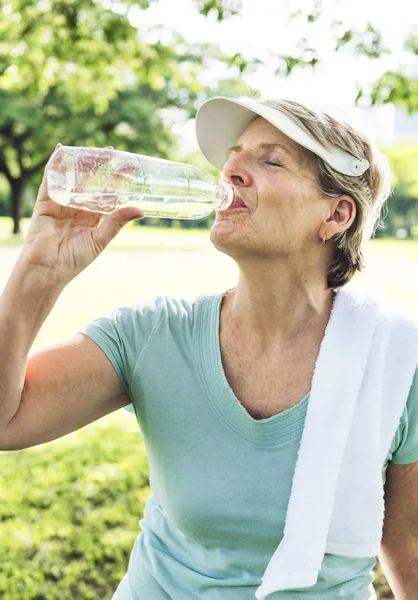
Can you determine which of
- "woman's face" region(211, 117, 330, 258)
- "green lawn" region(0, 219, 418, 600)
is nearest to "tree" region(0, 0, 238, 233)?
"green lawn" region(0, 219, 418, 600)

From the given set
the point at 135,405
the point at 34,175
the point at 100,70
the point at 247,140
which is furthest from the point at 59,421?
the point at 34,175

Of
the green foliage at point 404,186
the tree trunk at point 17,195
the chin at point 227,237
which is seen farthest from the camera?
the green foliage at point 404,186

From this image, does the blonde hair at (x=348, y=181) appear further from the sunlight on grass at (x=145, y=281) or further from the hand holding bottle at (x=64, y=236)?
the sunlight on grass at (x=145, y=281)

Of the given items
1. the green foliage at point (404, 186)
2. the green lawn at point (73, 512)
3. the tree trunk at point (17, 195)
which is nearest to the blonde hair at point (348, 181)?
the green lawn at point (73, 512)

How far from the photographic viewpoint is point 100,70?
307 inches

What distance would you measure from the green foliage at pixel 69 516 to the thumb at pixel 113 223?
2.66 meters

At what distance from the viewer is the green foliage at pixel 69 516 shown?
438 centimetres

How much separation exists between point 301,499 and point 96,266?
22.0 meters

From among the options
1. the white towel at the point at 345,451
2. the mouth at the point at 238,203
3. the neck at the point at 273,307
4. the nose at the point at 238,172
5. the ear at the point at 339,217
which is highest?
the nose at the point at 238,172

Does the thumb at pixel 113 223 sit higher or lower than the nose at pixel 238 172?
lower

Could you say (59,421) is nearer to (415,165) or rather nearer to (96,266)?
(96,266)

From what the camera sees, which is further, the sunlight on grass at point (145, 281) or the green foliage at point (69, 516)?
the sunlight on grass at point (145, 281)

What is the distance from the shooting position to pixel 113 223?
7.52 ft

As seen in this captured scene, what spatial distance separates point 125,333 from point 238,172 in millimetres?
665
